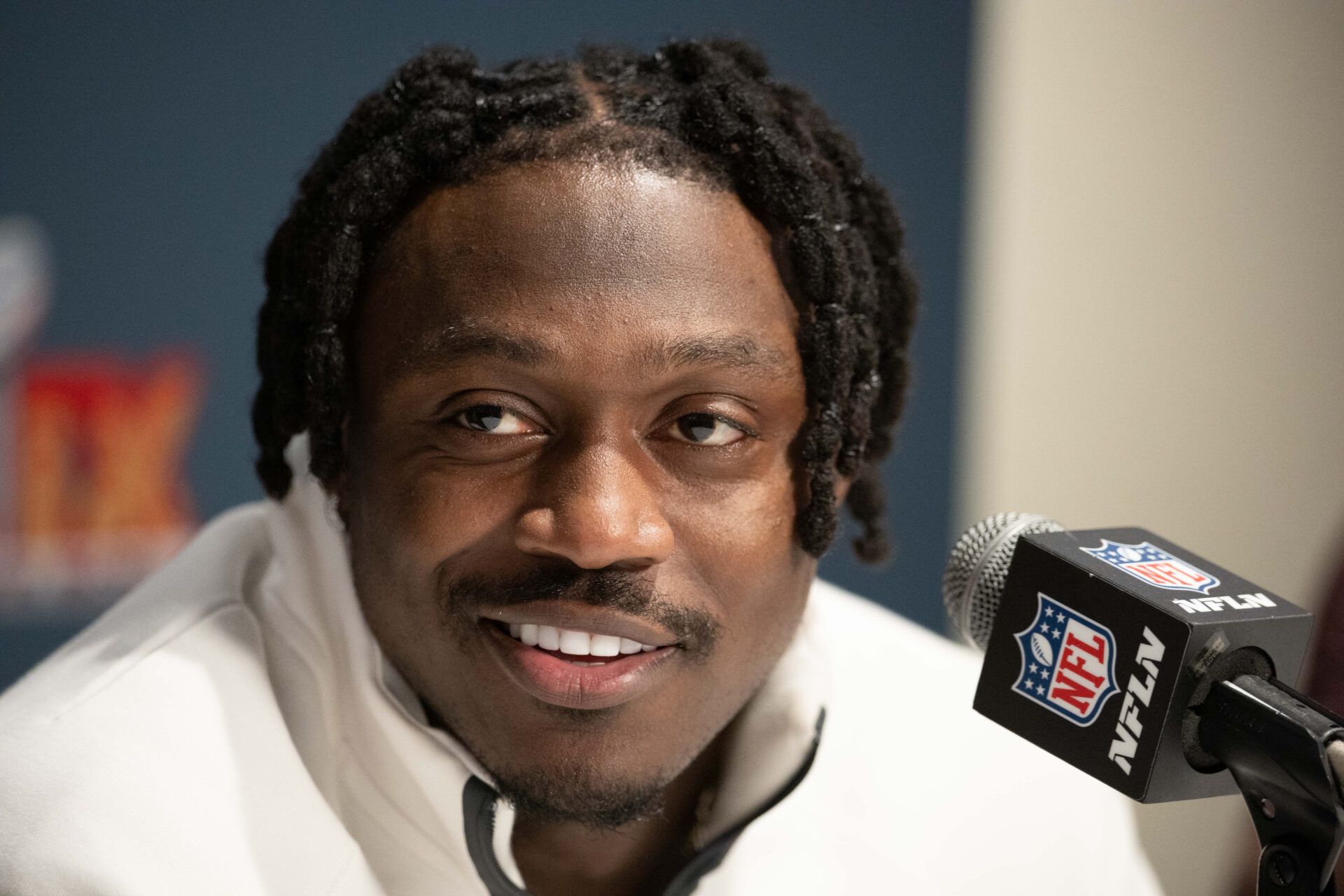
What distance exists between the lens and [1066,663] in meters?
0.95

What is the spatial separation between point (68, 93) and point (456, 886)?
1.44 meters

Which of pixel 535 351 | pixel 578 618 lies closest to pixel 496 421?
pixel 535 351

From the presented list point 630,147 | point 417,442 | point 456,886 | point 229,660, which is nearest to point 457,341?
point 417,442

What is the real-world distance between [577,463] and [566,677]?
0.63ft

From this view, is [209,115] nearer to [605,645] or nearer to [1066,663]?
[605,645]

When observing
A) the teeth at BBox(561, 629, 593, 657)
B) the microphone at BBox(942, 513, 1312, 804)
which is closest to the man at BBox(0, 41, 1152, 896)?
the teeth at BBox(561, 629, 593, 657)

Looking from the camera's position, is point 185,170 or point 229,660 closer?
point 229,660

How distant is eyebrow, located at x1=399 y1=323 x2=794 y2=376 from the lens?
1136mm

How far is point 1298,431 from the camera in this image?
2.85 m

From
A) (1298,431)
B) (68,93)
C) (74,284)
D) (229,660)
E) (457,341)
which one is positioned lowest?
(1298,431)

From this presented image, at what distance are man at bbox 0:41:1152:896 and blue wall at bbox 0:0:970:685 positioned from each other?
86 cm

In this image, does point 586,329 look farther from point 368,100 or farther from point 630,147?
point 368,100

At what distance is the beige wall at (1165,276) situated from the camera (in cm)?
270

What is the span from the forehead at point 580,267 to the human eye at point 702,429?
7cm
